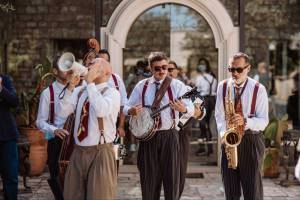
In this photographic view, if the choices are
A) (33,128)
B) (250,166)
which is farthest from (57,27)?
(250,166)

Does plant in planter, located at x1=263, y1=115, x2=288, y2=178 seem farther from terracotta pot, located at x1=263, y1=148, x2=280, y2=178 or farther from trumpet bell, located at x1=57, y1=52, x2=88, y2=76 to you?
trumpet bell, located at x1=57, y1=52, x2=88, y2=76

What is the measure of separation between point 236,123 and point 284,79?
8447 mm

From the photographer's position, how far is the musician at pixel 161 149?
6855 millimetres

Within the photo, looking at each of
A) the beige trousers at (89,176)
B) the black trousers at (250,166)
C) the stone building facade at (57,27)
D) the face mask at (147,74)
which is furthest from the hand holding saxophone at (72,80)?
the stone building facade at (57,27)

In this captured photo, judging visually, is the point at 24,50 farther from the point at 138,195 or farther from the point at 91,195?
the point at 91,195

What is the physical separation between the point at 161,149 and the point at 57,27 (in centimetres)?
604

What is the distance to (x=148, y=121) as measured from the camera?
6777 mm

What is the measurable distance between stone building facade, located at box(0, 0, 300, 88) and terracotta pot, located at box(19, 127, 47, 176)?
2.33m

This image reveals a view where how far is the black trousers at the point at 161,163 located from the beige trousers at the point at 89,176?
4.14 feet

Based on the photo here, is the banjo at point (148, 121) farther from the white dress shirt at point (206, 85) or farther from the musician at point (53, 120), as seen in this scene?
the white dress shirt at point (206, 85)

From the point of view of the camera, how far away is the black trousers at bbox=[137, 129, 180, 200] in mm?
6855

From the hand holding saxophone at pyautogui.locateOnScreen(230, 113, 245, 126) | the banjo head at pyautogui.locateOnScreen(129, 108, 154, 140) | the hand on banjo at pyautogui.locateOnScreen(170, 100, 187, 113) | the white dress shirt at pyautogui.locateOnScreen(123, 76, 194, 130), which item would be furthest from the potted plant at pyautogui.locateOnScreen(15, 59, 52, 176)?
the hand holding saxophone at pyautogui.locateOnScreen(230, 113, 245, 126)

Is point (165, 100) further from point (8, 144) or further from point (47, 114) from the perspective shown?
point (8, 144)

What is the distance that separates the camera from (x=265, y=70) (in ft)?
42.9
